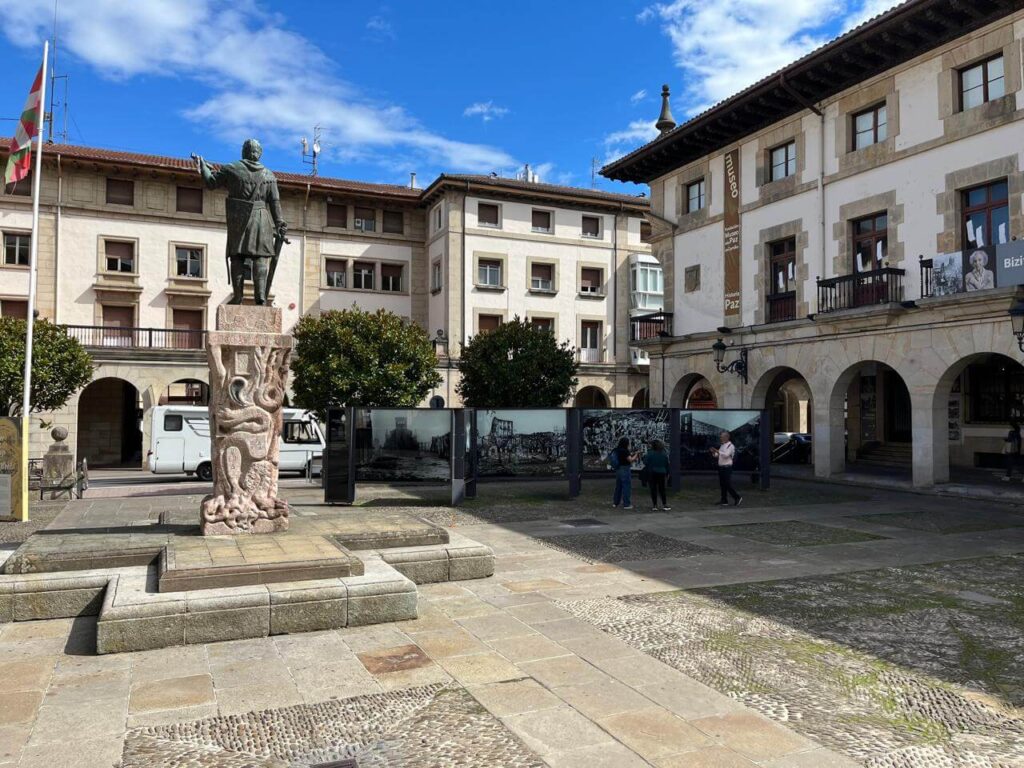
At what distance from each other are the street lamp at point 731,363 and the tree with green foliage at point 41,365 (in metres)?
19.7

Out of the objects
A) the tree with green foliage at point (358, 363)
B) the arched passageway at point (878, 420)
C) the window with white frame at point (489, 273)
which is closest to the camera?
the tree with green foliage at point (358, 363)

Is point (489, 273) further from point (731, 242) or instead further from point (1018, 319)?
point (1018, 319)

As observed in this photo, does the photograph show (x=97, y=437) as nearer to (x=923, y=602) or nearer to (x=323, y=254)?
(x=323, y=254)

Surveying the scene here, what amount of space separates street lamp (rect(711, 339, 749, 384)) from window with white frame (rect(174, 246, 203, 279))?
22.6 m

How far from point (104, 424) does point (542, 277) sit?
69.2ft

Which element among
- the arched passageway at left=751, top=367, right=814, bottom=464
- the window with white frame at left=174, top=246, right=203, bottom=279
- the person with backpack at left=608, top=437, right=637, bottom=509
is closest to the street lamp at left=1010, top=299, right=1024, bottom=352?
the arched passageway at left=751, top=367, right=814, bottom=464

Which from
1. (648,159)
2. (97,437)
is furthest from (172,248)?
(648,159)

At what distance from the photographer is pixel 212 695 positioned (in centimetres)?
478

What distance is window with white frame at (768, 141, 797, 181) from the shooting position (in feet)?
70.8

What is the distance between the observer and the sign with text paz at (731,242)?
920 inches

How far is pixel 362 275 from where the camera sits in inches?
1412

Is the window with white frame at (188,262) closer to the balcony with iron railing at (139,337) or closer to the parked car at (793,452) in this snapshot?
the balcony with iron railing at (139,337)

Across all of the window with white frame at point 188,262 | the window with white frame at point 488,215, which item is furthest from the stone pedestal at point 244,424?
the window with white frame at point 488,215

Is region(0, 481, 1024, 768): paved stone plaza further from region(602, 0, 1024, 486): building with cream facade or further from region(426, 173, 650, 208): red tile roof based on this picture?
region(426, 173, 650, 208): red tile roof
